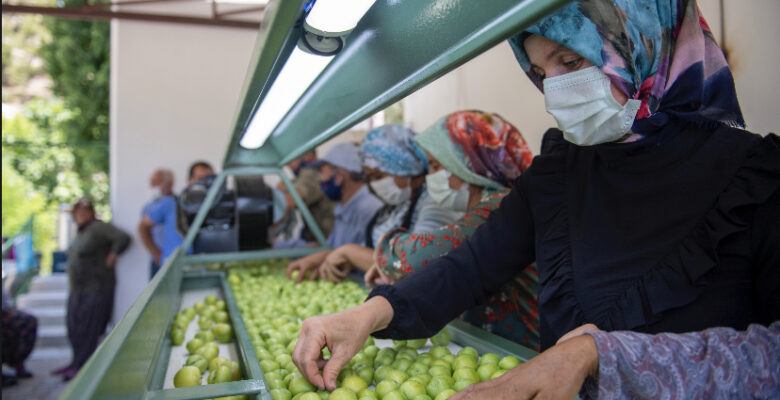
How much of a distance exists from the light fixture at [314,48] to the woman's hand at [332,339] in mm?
697

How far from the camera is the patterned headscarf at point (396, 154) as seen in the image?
3.43 meters

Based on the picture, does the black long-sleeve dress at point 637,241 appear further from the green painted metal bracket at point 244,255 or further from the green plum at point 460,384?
the green painted metal bracket at point 244,255

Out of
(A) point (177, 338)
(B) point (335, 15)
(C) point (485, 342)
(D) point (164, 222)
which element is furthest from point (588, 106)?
(D) point (164, 222)

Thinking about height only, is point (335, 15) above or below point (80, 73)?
below

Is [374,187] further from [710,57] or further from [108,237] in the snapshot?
[108,237]

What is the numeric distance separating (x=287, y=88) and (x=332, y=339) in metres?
0.78

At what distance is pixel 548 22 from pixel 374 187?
246 cm

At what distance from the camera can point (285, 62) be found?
135 centimetres

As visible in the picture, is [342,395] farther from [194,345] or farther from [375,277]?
[375,277]

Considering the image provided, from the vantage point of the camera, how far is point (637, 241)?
1.33m

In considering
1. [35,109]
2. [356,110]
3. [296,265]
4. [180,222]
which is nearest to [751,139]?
[356,110]

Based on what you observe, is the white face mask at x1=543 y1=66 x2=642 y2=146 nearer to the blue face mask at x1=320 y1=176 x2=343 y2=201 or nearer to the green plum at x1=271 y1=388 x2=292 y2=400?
the green plum at x1=271 y1=388 x2=292 y2=400

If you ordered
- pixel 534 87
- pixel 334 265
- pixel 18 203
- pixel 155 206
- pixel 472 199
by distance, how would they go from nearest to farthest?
pixel 472 199, pixel 334 265, pixel 534 87, pixel 155 206, pixel 18 203

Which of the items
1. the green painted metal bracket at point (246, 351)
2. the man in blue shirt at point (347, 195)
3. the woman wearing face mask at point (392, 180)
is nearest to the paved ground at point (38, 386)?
the man in blue shirt at point (347, 195)
